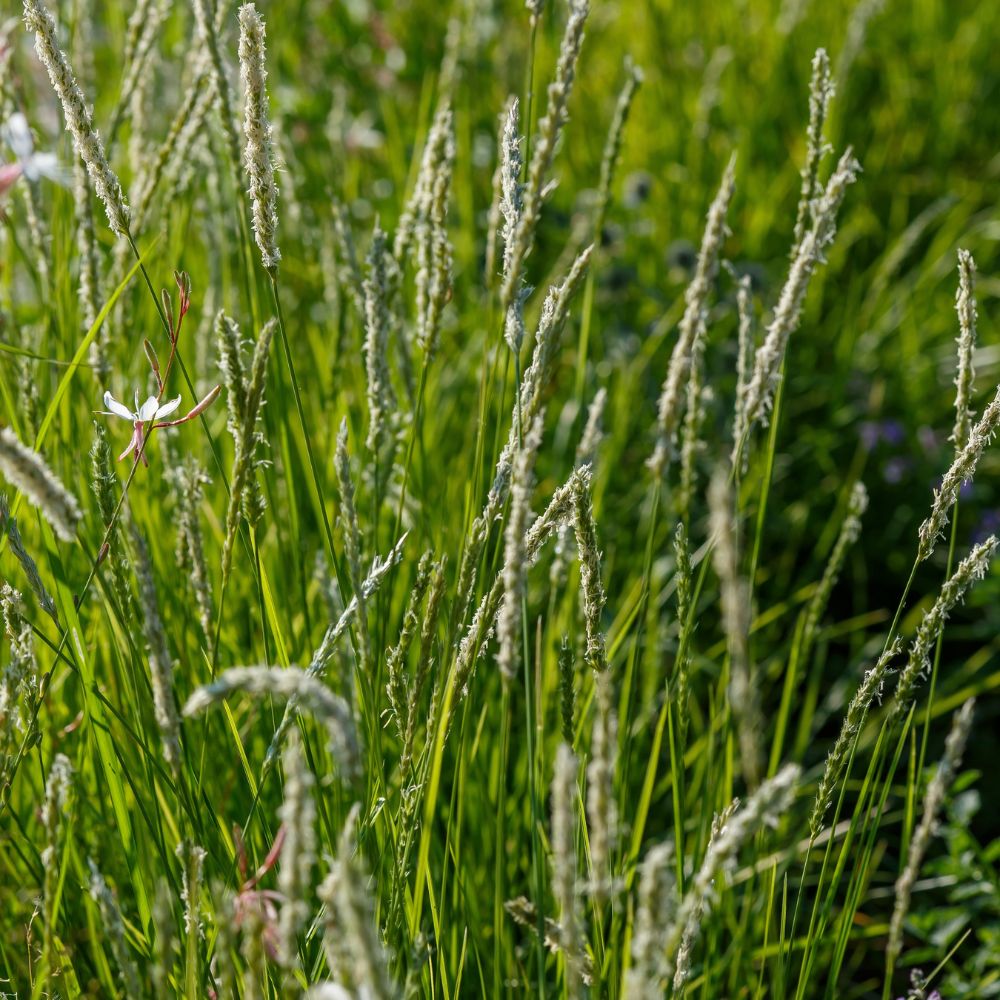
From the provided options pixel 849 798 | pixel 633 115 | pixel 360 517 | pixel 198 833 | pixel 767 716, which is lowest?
pixel 849 798

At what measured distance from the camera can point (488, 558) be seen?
148 cm

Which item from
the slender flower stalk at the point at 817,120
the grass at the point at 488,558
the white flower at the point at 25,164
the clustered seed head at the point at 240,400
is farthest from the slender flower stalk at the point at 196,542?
the slender flower stalk at the point at 817,120

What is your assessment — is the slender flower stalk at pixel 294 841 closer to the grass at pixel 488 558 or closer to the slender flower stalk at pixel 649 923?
the grass at pixel 488 558

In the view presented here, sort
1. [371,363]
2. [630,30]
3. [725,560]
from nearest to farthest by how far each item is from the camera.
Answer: [725,560] → [371,363] → [630,30]

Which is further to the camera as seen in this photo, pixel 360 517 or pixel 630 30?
pixel 630 30

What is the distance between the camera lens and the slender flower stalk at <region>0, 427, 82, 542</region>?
0.69 meters

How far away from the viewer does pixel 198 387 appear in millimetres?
2008

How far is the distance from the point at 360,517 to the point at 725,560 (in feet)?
4.22

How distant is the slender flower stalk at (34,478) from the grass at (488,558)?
0.11 metres

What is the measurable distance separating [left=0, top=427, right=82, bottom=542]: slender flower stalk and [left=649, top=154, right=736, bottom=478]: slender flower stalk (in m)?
0.63

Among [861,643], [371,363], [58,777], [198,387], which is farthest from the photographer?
[861,643]

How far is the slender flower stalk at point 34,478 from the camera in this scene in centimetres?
69

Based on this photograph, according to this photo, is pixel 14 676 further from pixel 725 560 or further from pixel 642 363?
pixel 642 363

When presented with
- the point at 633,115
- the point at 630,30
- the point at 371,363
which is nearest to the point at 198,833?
the point at 371,363
